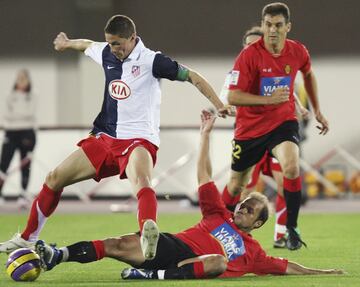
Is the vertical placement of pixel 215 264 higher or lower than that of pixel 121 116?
lower

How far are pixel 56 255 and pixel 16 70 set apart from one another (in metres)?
12.9

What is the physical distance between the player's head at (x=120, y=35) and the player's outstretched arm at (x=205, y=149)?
31.6 inches

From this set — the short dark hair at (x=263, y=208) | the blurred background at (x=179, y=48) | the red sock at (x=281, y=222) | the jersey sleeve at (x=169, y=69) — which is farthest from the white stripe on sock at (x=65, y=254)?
the blurred background at (x=179, y=48)

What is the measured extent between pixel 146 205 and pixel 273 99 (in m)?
2.20

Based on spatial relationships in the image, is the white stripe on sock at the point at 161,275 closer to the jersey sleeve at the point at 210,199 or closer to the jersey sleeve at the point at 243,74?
the jersey sleeve at the point at 210,199

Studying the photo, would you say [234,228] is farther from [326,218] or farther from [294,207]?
[326,218]

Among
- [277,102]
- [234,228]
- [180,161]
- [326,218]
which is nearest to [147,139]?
[234,228]

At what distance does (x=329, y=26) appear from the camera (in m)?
19.8

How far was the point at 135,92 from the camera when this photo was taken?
7.71m

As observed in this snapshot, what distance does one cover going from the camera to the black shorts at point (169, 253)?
279 inches

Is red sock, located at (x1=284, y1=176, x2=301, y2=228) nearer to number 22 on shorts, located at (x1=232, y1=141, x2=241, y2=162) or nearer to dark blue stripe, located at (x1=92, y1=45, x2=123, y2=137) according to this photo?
number 22 on shorts, located at (x1=232, y1=141, x2=241, y2=162)

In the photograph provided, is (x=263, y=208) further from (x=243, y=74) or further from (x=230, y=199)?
(x=230, y=199)

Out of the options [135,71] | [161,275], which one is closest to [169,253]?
[161,275]

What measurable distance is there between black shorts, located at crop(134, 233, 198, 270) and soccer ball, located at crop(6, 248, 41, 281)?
703 millimetres
